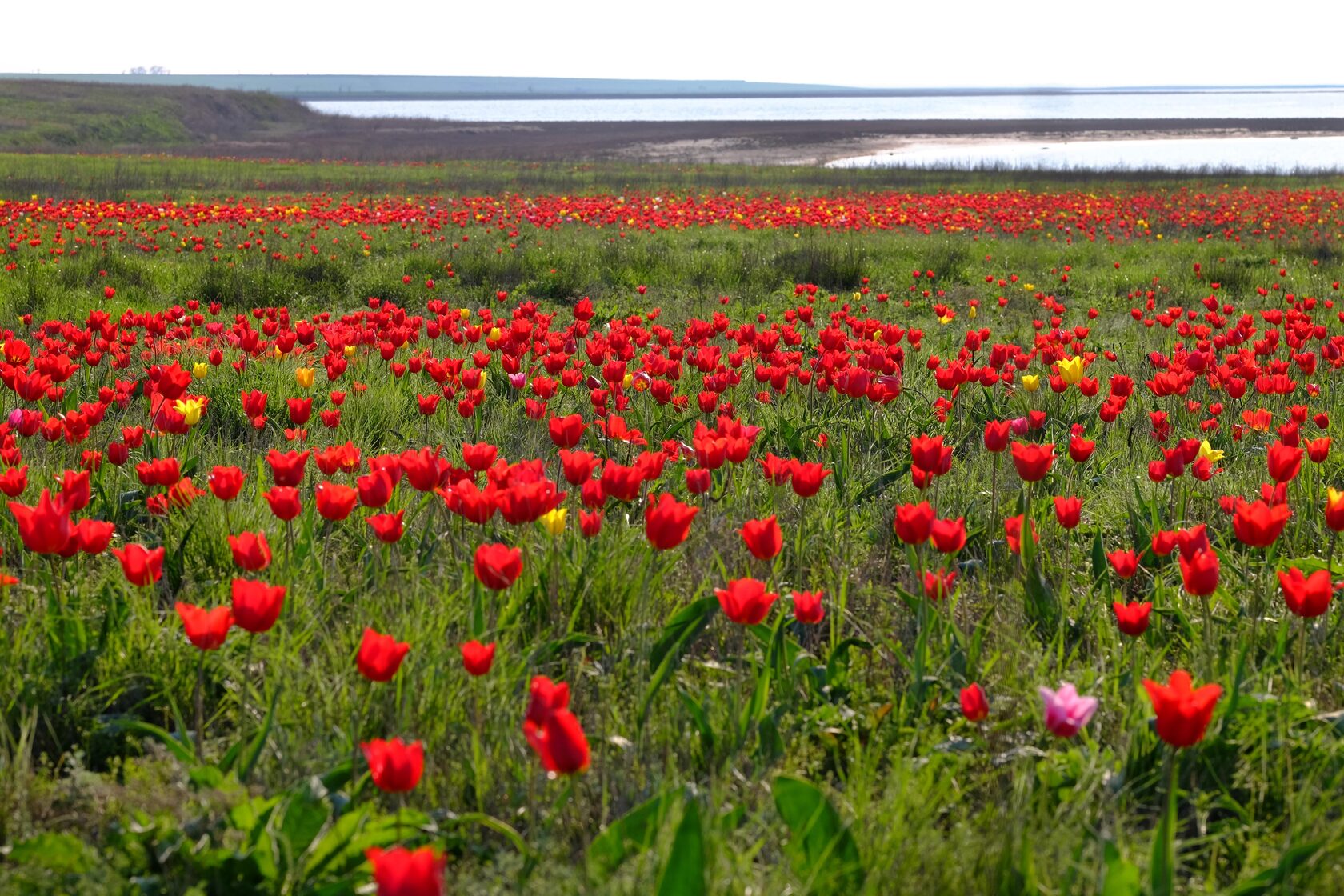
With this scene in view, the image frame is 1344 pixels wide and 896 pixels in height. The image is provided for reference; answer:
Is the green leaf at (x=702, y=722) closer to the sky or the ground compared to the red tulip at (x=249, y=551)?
closer to the ground

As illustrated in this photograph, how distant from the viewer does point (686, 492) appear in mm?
3789

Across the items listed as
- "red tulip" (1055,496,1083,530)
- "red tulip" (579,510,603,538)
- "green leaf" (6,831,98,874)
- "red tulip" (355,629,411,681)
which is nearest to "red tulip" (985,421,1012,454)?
"red tulip" (1055,496,1083,530)

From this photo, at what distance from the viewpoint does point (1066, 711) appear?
1.84 m

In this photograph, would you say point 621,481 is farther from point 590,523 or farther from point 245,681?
point 245,681

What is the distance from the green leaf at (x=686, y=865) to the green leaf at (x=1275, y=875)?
0.83 m

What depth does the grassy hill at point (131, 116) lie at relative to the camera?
43719 millimetres

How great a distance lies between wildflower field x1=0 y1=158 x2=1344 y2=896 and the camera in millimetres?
1829

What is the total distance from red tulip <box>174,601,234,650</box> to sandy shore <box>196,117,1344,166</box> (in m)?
36.1

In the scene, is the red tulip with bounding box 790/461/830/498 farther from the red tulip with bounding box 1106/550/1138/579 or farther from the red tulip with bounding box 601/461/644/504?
the red tulip with bounding box 1106/550/1138/579

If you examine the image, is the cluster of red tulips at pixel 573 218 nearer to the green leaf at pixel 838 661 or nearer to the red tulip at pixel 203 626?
the red tulip at pixel 203 626

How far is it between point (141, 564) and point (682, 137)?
184 feet

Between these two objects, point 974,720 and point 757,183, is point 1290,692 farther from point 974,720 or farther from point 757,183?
point 757,183

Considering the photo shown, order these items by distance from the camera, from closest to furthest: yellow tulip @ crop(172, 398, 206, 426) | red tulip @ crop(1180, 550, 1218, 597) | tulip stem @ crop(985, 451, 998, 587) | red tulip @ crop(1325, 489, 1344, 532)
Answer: red tulip @ crop(1180, 550, 1218, 597), red tulip @ crop(1325, 489, 1344, 532), tulip stem @ crop(985, 451, 998, 587), yellow tulip @ crop(172, 398, 206, 426)

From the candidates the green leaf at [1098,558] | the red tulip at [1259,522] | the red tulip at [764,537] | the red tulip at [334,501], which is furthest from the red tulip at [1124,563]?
the red tulip at [334,501]
